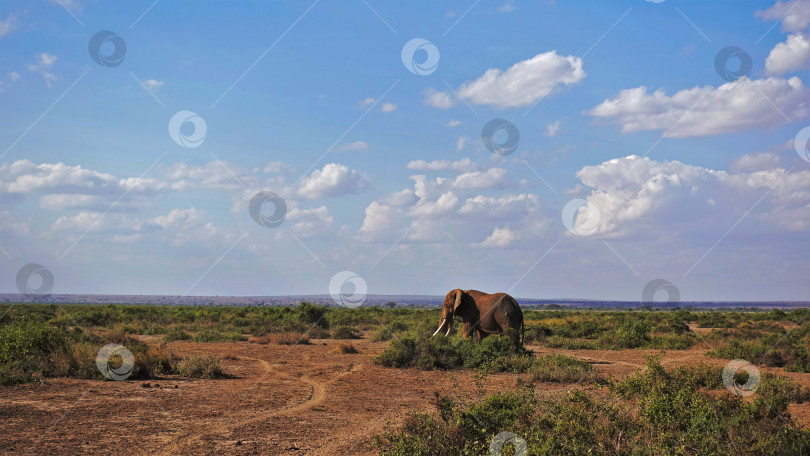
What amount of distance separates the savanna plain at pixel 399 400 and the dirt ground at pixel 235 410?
4 cm

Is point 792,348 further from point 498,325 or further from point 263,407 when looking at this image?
point 263,407

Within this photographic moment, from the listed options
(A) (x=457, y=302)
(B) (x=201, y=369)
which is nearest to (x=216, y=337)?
(B) (x=201, y=369)

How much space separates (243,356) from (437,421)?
1564 centimetres

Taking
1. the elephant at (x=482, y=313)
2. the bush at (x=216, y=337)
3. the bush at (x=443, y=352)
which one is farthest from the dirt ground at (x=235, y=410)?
the bush at (x=216, y=337)

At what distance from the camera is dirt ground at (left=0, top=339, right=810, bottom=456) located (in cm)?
909

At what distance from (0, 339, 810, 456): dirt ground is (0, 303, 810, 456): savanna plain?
0.04 meters

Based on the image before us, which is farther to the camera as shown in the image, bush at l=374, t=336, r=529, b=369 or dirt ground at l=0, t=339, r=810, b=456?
bush at l=374, t=336, r=529, b=369

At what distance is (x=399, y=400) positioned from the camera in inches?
509

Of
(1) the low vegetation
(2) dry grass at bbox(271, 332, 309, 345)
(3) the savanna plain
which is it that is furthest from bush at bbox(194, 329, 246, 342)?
(1) the low vegetation

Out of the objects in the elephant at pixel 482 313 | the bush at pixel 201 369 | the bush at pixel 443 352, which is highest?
the elephant at pixel 482 313

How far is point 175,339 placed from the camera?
29.7 meters

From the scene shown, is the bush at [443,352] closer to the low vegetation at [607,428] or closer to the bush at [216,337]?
the low vegetation at [607,428]

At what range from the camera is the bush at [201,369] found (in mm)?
16234

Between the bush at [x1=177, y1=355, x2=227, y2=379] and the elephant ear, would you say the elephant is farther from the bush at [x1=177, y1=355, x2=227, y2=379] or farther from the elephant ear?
the bush at [x1=177, y1=355, x2=227, y2=379]
